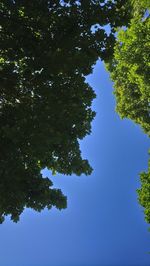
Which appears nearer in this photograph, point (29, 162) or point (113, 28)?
point (113, 28)

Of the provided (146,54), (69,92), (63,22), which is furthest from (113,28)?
(146,54)

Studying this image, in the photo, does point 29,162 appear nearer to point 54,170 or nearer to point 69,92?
Result: point 54,170

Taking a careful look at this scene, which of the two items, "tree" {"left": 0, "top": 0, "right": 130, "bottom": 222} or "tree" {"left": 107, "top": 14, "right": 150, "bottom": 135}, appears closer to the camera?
"tree" {"left": 0, "top": 0, "right": 130, "bottom": 222}

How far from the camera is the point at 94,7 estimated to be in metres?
13.4

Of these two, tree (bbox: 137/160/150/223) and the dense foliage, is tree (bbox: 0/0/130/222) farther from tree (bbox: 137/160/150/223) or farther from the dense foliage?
tree (bbox: 137/160/150/223)

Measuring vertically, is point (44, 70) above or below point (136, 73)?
below

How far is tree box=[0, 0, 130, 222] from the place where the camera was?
1291cm

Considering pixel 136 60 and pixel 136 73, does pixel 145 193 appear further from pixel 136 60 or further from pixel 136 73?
pixel 136 60

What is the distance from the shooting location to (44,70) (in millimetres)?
13125

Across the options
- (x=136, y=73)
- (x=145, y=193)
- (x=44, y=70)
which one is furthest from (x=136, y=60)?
(x=44, y=70)

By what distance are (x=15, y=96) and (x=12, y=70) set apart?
1.11m

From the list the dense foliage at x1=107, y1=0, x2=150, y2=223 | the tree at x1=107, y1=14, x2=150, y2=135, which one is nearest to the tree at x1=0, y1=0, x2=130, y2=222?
the dense foliage at x1=107, y1=0, x2=150, y2=223

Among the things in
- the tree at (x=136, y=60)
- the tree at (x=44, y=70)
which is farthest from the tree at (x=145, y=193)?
the tree at (x=44, y=70)

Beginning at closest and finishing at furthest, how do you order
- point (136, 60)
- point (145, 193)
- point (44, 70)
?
point (44, 70), point (136, 60), point (145, 193)
